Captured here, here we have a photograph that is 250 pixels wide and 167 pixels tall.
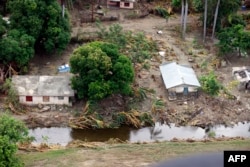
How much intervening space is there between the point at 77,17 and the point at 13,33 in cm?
927

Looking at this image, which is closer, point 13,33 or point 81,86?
point 81,86

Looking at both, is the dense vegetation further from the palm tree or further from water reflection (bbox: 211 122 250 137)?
water reflection (bbox: 211 122 250 137)

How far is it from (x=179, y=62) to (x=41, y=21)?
1048 centimetres

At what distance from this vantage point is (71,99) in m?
41.3

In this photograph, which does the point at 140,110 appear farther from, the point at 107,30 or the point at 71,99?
Answer: the point at 107,30

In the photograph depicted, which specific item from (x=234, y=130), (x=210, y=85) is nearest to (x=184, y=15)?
(x=210, y=85)

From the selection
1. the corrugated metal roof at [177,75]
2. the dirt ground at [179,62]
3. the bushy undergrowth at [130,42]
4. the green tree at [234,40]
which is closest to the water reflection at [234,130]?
the dirt ground at [179,62]

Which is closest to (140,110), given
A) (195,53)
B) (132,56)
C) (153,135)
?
(153,135)

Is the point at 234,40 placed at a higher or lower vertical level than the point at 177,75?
higher

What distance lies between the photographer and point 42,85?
41.3 meters

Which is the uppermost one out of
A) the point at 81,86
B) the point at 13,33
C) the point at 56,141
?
the point at 13,33

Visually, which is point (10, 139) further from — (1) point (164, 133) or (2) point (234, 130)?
(2) point (234, 130)

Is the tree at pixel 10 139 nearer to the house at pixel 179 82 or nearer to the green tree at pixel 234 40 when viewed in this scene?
the house at pixel 179 82

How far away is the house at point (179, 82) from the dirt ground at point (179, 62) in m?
0.56
